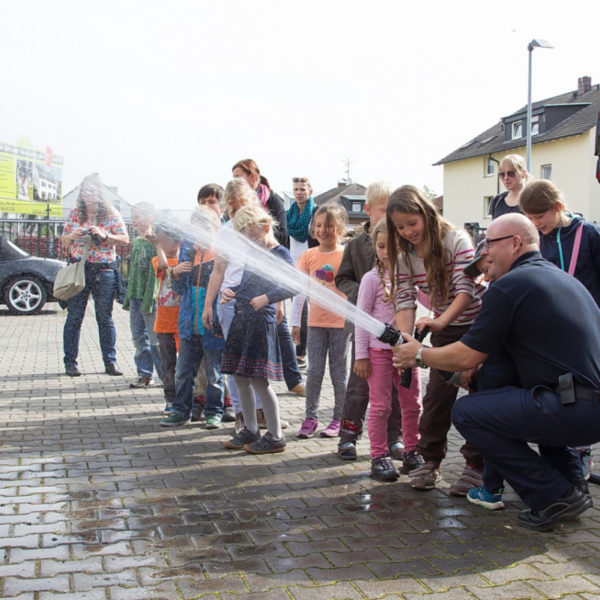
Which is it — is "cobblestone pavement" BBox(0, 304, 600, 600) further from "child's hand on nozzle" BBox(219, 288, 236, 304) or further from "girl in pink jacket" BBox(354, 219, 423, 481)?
"child's hand on nozzle" BBox(219, 288, 236, 304)

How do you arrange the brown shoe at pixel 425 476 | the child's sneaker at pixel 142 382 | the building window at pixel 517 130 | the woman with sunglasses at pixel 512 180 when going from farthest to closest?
the building window at pixel 517 130
the child's sneaker at pixel 142 382
the woman with sunglasses at pixel 512 180
the brown shoe at pixel 425 476

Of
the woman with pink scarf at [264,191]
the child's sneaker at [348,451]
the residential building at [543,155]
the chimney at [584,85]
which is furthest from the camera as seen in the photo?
the chimney at [584,85]

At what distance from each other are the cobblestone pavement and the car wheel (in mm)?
11906

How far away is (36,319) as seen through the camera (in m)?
17.4

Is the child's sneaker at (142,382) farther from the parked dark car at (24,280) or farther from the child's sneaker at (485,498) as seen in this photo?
the parked dark car at (24,280)

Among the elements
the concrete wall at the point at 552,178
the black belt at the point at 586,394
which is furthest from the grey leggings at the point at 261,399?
the concrete wall at the point at 552,178

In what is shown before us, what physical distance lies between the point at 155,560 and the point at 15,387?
565 centimetres

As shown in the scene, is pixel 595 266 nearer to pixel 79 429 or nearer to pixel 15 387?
pixel 79 429

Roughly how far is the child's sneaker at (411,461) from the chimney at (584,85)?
58285 millimetres

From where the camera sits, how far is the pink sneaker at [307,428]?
21.8ft

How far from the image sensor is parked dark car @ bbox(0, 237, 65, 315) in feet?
59.4

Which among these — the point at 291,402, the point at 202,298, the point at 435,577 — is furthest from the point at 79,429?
the point at 435,577

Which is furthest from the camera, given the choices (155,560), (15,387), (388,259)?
(15,387)

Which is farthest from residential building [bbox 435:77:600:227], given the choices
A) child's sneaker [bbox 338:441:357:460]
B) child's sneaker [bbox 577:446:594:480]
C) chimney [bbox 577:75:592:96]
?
child's sneaker [bbox 577:446:594:480]
